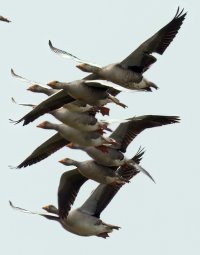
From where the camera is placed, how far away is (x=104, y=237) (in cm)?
2928

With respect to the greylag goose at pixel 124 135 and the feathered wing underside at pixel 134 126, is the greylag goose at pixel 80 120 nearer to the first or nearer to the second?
the greylag goose at pixel 124 135

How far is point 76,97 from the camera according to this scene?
27.0 metres

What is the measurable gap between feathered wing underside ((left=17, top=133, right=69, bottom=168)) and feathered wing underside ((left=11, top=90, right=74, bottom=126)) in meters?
2.08

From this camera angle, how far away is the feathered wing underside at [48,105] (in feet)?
89.4

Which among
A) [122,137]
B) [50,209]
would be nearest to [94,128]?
[122,137]

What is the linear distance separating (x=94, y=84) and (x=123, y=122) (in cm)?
171

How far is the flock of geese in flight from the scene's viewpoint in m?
27.0

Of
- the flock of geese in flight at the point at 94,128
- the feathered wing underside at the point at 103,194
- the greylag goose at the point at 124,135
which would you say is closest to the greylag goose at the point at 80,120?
the flock of geese in flight at the point at 94,128

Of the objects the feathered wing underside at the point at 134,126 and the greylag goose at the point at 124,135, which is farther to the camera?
the feathered wing underside at the point at 134,126

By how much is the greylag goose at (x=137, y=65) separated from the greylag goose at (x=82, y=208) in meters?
2.60

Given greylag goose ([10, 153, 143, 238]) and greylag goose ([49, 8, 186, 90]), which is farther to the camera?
greylag goose ([10, 153, 143, 238])

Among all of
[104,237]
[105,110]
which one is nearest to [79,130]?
[105,110]

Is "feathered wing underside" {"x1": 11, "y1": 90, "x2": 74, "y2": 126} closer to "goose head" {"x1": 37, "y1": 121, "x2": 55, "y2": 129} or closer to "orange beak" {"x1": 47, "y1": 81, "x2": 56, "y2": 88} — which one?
"orange beak" {"x1": 47, "y1": 81, "x2": 56, "y2": 88}

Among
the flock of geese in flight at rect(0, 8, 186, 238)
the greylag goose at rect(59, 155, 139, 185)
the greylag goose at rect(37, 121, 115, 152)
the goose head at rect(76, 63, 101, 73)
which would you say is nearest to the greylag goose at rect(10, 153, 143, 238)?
the flock of geese in flight at rect(0, 8, 186, 238)
